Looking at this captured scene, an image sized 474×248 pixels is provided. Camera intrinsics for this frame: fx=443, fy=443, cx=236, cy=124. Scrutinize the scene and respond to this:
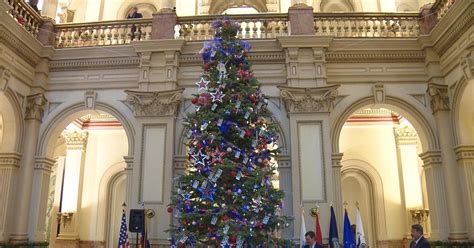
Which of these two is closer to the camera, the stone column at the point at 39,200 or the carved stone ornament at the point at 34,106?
the stone column at the point at 39,200

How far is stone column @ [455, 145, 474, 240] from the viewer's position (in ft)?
32.4

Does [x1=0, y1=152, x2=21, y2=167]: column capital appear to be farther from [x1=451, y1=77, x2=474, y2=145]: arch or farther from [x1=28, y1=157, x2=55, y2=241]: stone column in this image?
[x1=451, y1=77, x2=474, y2=145]: arch

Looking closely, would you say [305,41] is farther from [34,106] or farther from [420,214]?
[34,106]

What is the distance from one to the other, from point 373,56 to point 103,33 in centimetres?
720

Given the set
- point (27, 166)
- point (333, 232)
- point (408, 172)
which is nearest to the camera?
point (333, 232)

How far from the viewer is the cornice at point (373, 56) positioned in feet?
37.0

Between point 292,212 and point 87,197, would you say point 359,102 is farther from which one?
point 87,197

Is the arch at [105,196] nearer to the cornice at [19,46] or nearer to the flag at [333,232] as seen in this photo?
the cornice at [19,46]

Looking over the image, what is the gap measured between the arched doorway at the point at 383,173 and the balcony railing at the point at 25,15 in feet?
32.0

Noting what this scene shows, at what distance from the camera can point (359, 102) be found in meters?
11.0

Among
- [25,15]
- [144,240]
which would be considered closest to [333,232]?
[144,240]

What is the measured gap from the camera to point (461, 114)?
33.9ft

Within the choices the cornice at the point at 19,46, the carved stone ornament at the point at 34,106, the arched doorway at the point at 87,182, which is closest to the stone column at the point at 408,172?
the arched doorway at the point at 87,182

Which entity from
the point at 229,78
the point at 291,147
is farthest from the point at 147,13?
the point at 229,78
